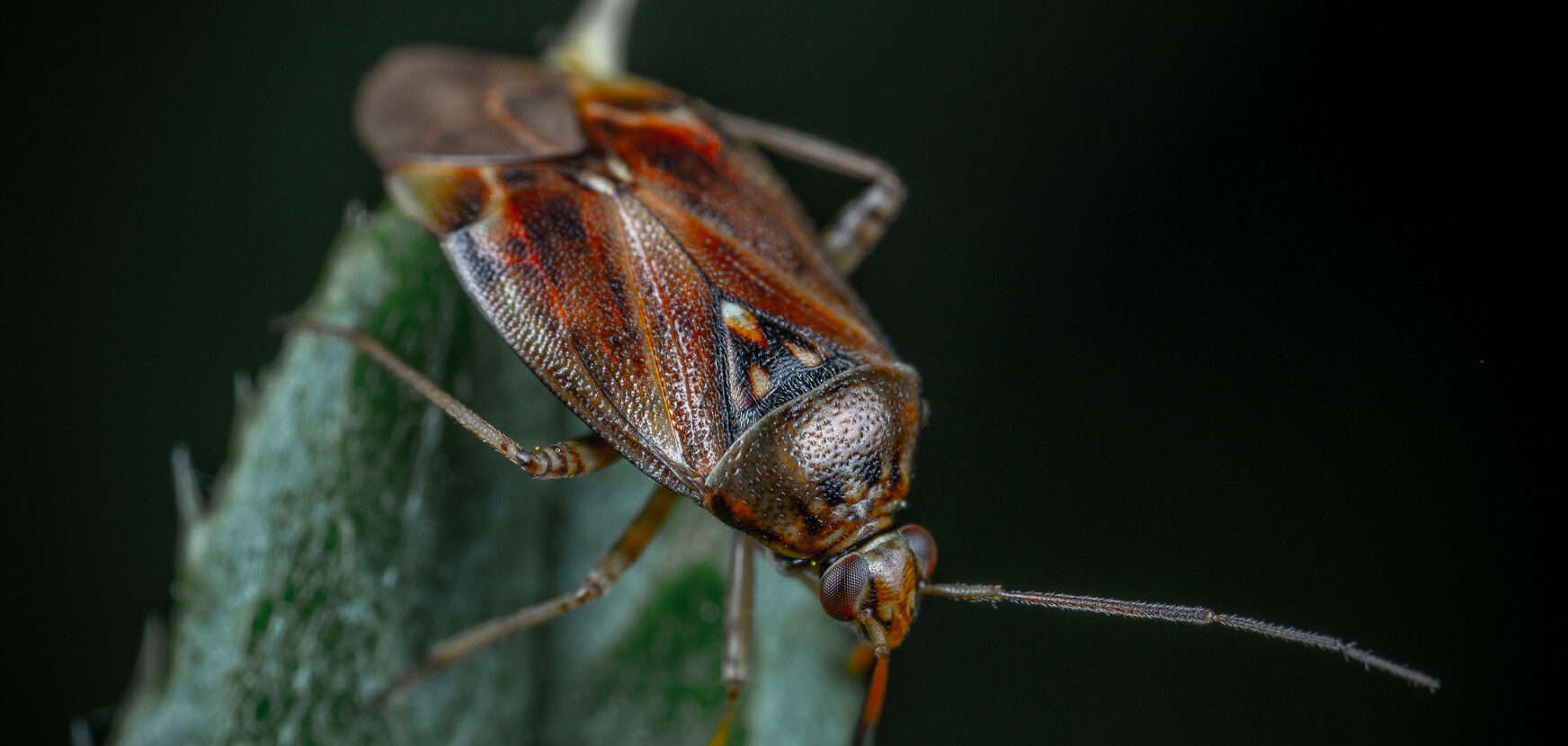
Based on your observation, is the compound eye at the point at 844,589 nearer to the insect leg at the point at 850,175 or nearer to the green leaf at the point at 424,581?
the green leaf at the point at 424,581

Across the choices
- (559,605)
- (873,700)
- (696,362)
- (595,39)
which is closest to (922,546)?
(873,700)

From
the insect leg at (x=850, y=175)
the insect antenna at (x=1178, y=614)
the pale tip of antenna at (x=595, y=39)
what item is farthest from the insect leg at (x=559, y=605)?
the pale tip of antenna at (x=595, y=39)

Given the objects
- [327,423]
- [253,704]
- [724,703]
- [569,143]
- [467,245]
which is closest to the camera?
[253,704]

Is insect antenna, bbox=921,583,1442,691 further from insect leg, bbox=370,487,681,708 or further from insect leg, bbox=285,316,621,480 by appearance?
insect leg, bbox=285,316,621,480

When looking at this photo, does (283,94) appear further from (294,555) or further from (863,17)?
(294,555)

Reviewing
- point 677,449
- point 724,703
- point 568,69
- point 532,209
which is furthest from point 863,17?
point 724,703

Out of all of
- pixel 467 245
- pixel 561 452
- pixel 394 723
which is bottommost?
pixel 394 723
